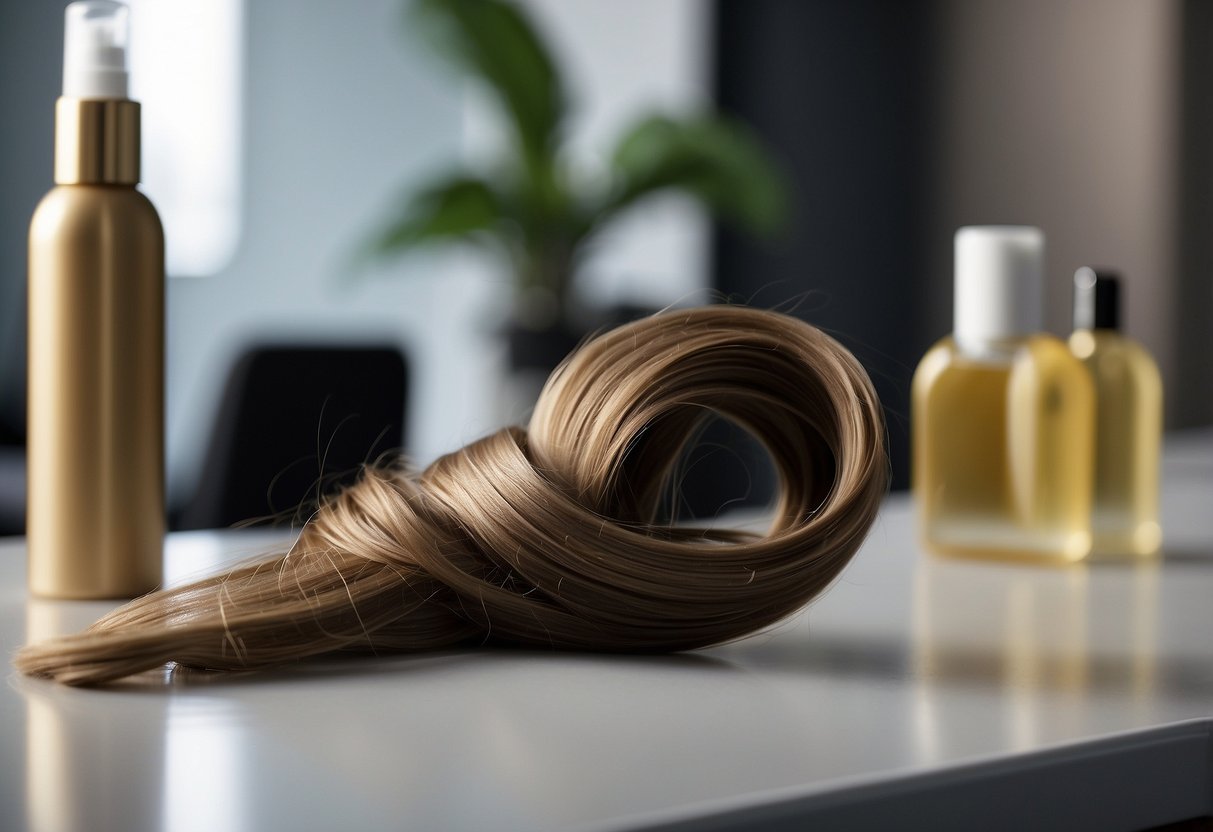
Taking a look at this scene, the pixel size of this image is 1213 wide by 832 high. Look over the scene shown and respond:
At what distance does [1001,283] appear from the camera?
2.37ft

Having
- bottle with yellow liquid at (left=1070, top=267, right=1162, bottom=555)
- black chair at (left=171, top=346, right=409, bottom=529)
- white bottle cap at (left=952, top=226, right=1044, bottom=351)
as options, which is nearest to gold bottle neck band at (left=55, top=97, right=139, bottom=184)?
white bottle cap at (left=952, top=226, right=1044, bottom=351)

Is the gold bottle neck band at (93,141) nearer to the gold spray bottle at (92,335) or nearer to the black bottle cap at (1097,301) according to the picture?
the gold spray bottle at (92,335)

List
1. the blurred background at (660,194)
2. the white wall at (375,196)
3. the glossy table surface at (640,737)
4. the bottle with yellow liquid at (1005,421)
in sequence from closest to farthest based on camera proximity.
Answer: the glossy table surface at (640,737)
the bottle with yellow liquid at (1005,421)
the blurred background at (660,194)
the white wall at (375,196)

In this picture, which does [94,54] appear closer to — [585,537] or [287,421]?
[585,537]

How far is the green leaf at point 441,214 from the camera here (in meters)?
2.91

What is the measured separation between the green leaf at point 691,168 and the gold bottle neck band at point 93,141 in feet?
8.11

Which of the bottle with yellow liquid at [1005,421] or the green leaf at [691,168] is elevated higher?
the green leaf at [691,168]

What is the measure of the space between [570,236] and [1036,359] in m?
2.43

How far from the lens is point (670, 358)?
0.46m

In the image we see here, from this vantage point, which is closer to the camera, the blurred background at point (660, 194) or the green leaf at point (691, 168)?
the blurred background at point (660, 194)

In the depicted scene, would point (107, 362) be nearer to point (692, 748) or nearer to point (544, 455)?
point (544, 455)

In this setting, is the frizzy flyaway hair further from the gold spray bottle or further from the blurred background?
the blurred background

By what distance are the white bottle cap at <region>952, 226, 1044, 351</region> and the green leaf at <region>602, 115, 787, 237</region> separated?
89.8 inches

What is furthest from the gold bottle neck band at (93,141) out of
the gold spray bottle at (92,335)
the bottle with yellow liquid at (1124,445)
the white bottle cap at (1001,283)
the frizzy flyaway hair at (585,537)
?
the bottle with yellow liquid at (1124,445)
